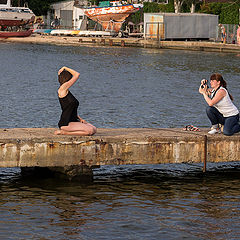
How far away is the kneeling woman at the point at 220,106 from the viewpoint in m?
13.0

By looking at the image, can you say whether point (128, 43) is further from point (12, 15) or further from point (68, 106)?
point (68, 106)

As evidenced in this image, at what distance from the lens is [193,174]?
14.5 m

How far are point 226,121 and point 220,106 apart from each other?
1.13 feet

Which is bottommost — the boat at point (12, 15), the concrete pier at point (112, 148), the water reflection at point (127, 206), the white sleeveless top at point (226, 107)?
the water reflection at point (127, 206)

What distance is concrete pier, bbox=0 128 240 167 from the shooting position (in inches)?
482

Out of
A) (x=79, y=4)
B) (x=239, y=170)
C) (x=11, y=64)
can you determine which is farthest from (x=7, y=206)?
(x=79, y=4)

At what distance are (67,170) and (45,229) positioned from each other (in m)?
2.46

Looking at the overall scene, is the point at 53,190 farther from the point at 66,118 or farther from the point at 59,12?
the point at 59,12

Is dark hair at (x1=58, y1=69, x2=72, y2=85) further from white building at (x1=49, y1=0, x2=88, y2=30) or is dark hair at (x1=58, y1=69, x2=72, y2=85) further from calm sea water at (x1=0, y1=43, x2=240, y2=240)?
white building at (x1=49, y1=0, x2=88, y2=30)

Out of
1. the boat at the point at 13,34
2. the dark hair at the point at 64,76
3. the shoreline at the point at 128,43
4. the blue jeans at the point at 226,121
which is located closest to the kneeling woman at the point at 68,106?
the dark hair at the point at 64,76

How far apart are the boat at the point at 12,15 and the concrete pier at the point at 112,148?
240ft

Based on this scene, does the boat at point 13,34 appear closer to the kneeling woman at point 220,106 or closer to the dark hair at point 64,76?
the kneeling woman at point 220,106

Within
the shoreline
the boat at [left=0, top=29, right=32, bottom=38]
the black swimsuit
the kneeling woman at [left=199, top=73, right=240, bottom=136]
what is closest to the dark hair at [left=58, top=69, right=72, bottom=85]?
the black swimsuit

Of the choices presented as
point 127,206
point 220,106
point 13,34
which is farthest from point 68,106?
point 13,34
